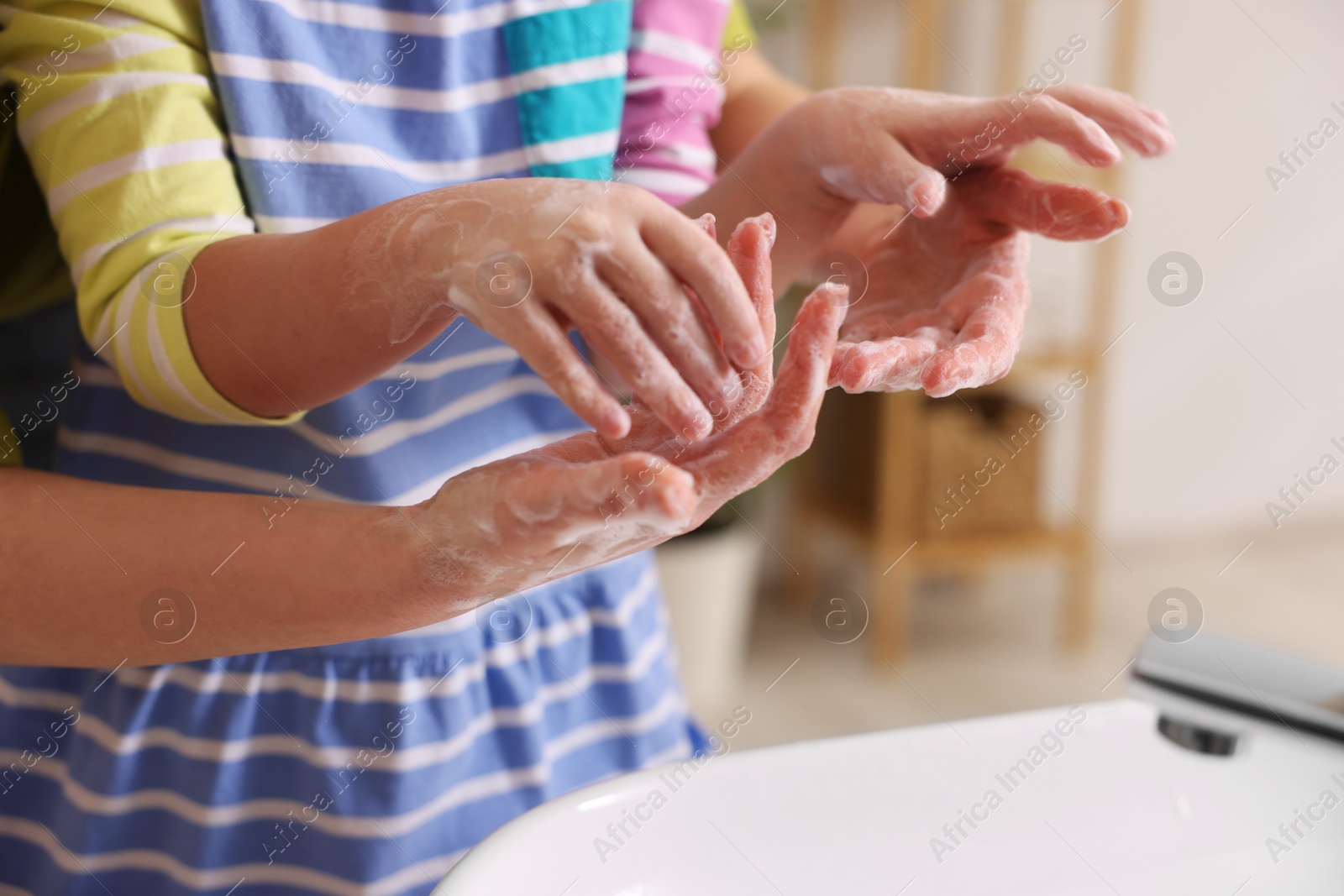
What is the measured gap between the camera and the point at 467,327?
49cm

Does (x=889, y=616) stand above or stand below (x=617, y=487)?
below

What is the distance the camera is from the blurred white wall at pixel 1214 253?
1.70m

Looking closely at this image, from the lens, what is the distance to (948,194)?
483 mm

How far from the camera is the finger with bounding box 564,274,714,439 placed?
29cm

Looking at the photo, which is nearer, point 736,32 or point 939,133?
point 939,133

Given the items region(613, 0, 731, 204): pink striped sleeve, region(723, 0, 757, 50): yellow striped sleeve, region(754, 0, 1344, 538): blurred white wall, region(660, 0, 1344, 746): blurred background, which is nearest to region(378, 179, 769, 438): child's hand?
region(613, 0, 731, 204): pink striped sleeve

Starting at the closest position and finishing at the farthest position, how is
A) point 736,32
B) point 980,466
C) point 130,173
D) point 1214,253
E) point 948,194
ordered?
1. point 130,173
2. point 948,194
3. point 736,32
4. point 980,466
5. point 1214,253

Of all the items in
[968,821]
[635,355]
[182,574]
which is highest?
[635,355]

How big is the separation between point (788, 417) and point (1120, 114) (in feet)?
0.73

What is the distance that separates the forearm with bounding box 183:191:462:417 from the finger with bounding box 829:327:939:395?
0.13 meters

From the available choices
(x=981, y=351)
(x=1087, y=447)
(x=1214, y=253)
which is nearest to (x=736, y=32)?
(x=981, y=351)

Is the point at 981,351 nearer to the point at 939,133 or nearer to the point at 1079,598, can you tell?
the point at 939,133

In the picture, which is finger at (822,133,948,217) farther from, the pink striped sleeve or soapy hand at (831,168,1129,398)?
the pink striped sleeve

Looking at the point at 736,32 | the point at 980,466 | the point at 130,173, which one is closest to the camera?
the point at 130,173
